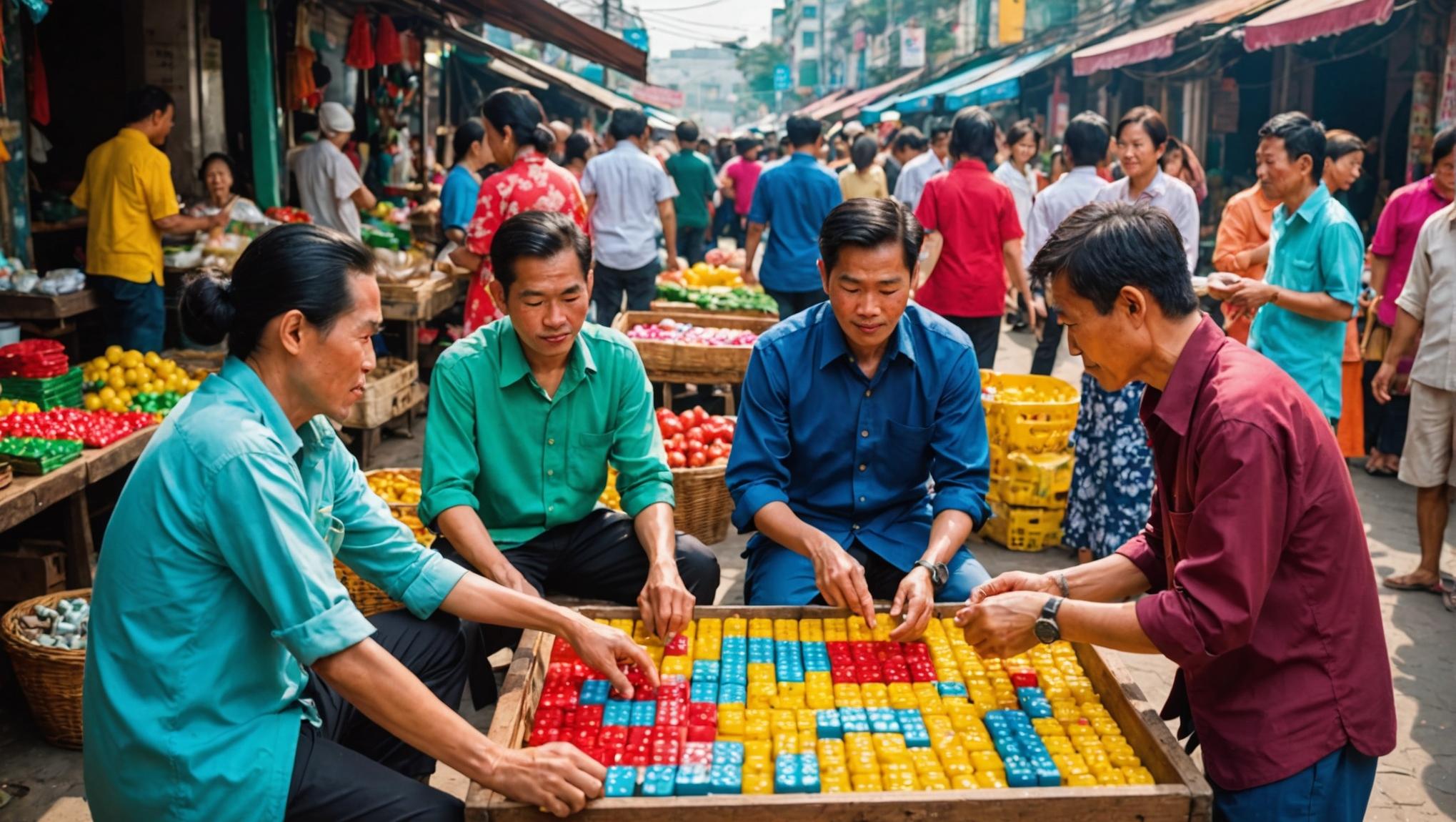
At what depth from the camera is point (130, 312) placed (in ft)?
22.4

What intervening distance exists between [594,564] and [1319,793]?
2071 millimetres

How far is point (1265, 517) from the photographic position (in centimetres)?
206

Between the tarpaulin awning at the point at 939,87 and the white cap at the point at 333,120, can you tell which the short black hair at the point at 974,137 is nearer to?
the white cap at the point at 333,120

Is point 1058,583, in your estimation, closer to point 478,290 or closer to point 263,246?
point 263,246

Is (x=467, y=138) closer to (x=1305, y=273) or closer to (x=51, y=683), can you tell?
(x=51, y=683)

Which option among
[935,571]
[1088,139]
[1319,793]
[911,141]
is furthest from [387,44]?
[1319,793]

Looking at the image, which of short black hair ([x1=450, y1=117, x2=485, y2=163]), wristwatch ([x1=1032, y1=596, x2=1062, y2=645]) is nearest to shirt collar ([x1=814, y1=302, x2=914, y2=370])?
wristwatch ([x1=1032, y1=596, x2=1062, y2=645])

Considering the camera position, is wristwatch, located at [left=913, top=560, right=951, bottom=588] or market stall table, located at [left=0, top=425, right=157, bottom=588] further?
market stall table, located at [left=0, top=425, right=157, bottom=588]

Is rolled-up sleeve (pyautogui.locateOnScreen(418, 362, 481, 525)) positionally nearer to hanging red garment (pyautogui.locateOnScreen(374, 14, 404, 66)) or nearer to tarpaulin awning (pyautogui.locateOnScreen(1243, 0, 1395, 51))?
tarpaulin awning (pyautogui.locateOnScreen(1243, 0, 1395, 51))

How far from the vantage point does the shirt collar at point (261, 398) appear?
7.20ft

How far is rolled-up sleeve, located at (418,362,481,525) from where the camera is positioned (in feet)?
10.9

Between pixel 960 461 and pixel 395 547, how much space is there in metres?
1.60

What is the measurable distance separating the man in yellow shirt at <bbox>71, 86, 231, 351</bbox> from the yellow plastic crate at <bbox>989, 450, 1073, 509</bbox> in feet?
16.1

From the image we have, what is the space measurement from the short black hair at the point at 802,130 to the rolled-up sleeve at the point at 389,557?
554 centimetres
